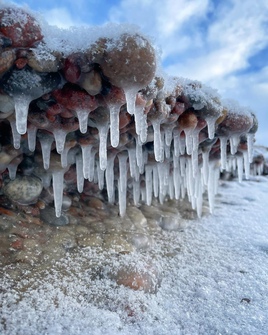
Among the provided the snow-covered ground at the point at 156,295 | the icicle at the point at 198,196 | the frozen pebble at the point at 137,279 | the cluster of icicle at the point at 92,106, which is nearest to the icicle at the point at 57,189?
the cluster of icicle at the point at 92,106

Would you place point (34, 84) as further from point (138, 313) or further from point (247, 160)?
point (247, 160)

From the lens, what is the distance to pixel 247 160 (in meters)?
3.23

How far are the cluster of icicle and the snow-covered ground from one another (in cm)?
62

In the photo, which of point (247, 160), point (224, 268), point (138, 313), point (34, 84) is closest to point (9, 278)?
point (138, 313)

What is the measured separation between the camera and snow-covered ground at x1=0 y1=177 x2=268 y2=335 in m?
1.50

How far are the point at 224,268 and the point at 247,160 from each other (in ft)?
4.64

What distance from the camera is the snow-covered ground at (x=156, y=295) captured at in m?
1.50

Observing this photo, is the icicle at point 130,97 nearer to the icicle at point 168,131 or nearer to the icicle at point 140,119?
the icicle at point 140,119

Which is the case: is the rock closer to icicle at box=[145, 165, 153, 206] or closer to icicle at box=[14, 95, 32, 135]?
icicle at box=[14, 95, 32, 135]

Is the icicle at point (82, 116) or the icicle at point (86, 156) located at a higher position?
the icicle at point (82, 116)

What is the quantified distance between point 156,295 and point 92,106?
115cm

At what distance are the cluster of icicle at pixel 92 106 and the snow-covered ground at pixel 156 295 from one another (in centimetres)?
62

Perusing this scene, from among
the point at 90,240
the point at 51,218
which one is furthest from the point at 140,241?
the point at 51,218

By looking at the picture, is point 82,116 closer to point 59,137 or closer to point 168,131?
point 59,137
